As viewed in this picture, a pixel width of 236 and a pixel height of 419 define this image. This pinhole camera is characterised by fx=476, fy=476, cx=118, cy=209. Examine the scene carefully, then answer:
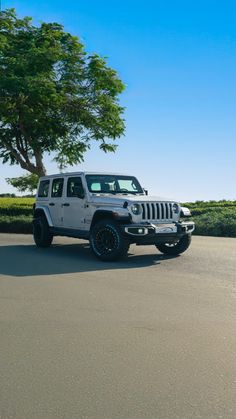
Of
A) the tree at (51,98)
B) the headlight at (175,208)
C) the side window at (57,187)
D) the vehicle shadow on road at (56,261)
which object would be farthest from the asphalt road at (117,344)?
the tree at (51,98)

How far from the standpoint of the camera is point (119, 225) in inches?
420

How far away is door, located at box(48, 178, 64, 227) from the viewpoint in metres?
13.0

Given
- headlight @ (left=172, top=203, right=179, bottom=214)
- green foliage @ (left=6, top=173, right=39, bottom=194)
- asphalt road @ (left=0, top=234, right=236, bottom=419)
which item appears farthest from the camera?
green foliage @ (left=6, top=173, right=39, bottom=194)

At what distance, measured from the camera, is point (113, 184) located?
41.1 feet

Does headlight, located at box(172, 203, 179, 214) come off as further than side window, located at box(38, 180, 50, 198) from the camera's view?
No

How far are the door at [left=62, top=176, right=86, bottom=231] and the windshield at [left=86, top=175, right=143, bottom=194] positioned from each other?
0.31 m

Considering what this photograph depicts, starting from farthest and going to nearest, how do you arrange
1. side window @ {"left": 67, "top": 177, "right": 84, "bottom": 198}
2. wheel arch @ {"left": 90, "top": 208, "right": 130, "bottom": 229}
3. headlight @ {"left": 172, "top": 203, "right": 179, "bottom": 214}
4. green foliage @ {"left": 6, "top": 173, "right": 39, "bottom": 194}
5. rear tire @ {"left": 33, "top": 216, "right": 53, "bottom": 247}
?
green foliage @ {"left": 6, "top": 173, "right": 39, "bottom": 194} → rear tire @ {"left": 33, "top": 216, "right": 53, "bottom": 247} → side window @ {"left": 67, "top": 177, "right": 84, "bottom": 198} → headlight @ {"left": 172, "top": 203, "right": 179, "bottom": 214} → wheel arch @ {"left": 90, "top": 208, "right": 130, "bottom": 229}

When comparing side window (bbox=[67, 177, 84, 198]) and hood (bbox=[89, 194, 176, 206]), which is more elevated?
side window (bbox=[67, 177, 84, 198])

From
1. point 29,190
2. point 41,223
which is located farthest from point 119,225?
point 29,190

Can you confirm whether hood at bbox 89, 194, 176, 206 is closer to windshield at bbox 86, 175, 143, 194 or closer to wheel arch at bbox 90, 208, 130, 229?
wheel arch at bbox 90, 208, 130, 229

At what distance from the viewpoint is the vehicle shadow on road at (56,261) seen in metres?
9.68

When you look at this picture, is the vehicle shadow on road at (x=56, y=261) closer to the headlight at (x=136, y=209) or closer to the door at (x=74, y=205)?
the door at (x=74, y=205)

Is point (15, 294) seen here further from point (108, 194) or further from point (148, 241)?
point (108, 194)

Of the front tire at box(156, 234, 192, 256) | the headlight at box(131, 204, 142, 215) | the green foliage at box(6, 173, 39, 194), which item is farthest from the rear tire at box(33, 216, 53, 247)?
the green foliage at box(6, 173, 39, 194)
